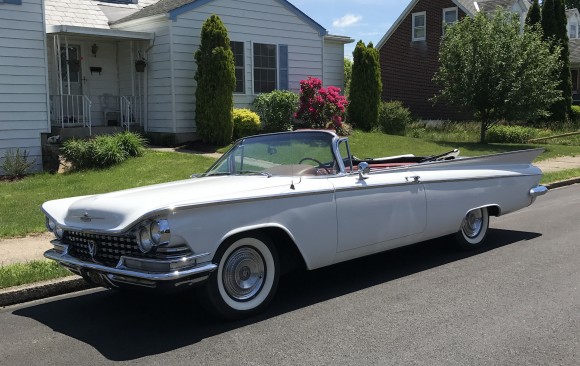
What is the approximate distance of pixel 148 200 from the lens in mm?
4430

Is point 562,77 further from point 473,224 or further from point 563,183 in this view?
point 473,224

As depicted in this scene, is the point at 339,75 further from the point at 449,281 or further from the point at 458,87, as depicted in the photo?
the point at 449,281

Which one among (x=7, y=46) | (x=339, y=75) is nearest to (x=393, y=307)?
(x=7, y=46)

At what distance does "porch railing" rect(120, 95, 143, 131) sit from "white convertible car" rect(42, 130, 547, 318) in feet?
38.9

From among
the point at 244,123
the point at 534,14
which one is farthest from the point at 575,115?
the point at 244,123

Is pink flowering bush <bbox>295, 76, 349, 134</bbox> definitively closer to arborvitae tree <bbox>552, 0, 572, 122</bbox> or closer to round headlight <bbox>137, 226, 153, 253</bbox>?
round headlight <bbox>137, 226, 153, 253</bbox>

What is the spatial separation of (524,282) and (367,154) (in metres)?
10.1

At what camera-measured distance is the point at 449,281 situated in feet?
18.6

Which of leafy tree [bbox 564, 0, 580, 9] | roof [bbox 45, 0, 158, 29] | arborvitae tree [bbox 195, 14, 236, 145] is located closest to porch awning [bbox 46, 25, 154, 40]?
roof [bbox 45, 0, 158, 29]

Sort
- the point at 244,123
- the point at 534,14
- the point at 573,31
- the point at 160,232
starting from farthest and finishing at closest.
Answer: the point at 573,31 < the point at 534,14 < the point at 244,123 < the point at 160,232

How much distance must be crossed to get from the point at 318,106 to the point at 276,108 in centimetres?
129

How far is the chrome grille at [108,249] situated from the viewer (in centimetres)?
424

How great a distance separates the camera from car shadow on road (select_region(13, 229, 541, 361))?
4391mm

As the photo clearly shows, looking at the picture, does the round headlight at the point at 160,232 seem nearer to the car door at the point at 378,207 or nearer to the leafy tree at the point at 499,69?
the car door at the point at 378,207
